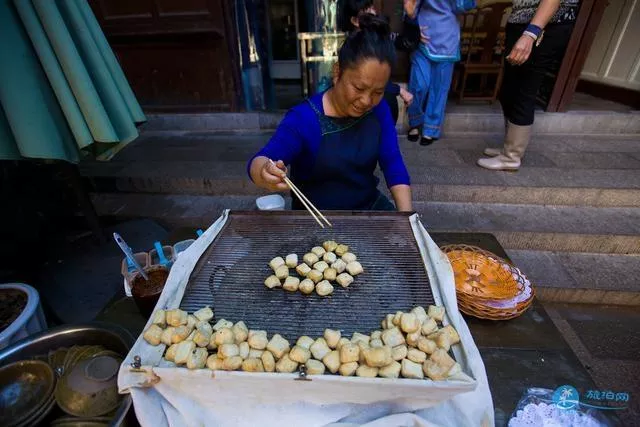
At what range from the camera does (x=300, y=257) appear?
1.58 m

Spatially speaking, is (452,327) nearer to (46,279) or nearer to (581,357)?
(581,357)

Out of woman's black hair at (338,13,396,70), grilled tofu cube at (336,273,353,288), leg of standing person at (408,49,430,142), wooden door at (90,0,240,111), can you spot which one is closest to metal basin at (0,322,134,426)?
grilled tofu cube at (336,273,353,288)

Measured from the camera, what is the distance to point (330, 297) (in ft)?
4.52

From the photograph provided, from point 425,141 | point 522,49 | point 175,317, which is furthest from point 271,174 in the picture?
point 425,141

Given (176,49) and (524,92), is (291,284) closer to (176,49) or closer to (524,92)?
(524,92)

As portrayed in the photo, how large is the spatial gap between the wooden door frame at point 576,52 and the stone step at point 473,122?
0.80 ft

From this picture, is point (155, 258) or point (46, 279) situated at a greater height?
point (155, 258)

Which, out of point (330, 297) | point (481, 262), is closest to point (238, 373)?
point (330, 297)

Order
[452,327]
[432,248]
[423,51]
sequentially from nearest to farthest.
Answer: [452,327], [432,248], [423,51]

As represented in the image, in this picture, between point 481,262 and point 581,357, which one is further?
point 581,357

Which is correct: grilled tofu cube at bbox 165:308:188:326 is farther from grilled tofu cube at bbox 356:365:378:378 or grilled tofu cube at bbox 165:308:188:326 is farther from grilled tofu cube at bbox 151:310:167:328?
grilled tofu cube at bbox 356:365:378:378

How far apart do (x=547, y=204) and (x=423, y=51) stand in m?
2.51

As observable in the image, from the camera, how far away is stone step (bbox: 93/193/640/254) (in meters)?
3.47

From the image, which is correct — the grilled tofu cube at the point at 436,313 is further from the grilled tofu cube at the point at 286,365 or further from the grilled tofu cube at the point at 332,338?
the grilled tofu cube at the point at 286,365
